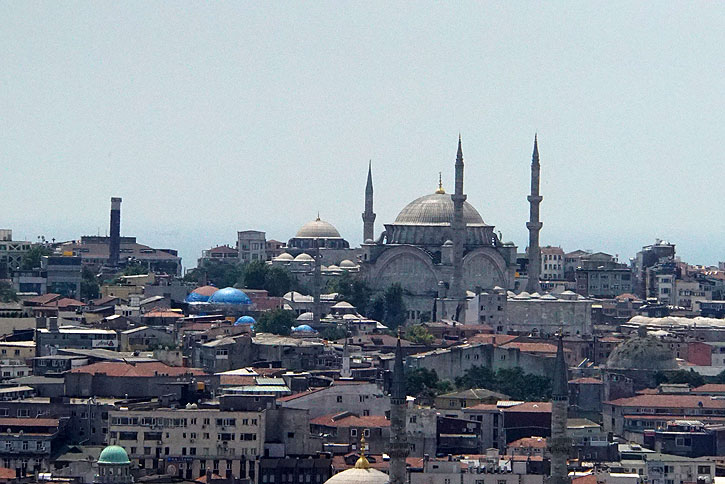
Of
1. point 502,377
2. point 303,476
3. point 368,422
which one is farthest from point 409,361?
point 303,476

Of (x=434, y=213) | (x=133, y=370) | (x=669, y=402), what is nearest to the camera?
(x=133, y=370)

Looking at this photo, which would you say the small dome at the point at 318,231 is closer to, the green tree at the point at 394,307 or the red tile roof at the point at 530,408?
the green tree at the point at 394,307

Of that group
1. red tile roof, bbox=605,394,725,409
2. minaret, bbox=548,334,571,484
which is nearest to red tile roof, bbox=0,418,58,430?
minaret, bbox=548,334,571,484

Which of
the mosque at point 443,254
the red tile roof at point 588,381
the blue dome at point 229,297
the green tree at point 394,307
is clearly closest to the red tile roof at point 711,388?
the red tile roof at point 588,381

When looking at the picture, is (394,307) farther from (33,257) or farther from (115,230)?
(115,230)

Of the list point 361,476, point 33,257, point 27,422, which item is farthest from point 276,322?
point 361,476

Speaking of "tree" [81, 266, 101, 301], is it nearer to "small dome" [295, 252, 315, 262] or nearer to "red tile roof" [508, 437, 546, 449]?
"small dome" [295, 252, 315, 262]
